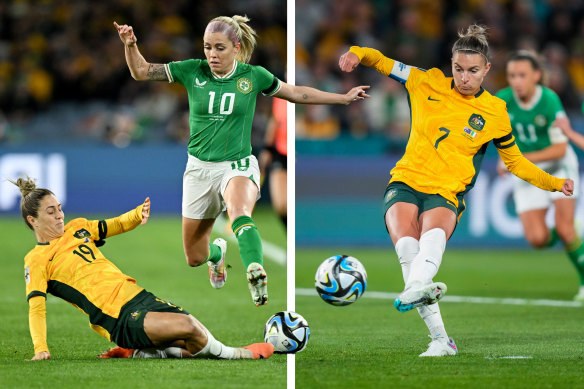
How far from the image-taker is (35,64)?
18.1 meters

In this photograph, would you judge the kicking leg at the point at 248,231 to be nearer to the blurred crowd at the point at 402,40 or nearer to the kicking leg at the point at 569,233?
the kicking leg at the point at 569,233

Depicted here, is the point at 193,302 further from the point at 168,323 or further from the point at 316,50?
the point at 316,50

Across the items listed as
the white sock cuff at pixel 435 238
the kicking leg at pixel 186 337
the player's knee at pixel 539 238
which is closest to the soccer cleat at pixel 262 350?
the kicking leg at pixel 186 337

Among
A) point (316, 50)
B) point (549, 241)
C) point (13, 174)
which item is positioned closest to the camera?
point (549, 241)

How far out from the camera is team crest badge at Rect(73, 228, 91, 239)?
560 cm

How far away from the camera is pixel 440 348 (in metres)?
5.62

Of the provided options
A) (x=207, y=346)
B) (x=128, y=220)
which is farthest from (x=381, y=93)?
(x=207, y=346)

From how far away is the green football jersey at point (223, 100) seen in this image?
20.5ft

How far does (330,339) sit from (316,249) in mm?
6938

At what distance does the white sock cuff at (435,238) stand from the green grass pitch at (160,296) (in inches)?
44.4

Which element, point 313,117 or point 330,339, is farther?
point 313,117

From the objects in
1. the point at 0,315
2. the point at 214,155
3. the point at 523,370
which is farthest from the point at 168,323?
the point at 0,315

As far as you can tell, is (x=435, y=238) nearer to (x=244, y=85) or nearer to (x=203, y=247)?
(x=244, y=85)

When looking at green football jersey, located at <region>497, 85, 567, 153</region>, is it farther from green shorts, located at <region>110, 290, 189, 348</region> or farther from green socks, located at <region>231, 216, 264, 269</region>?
green shorts, located at <region>110, 290, 189, 348</region>
